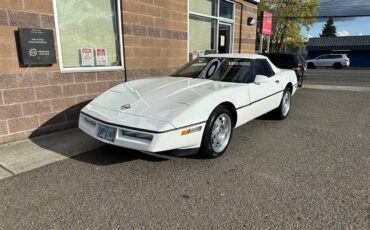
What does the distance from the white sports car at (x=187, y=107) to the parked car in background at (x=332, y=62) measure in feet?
95.8

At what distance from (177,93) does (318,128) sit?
311 centimetres

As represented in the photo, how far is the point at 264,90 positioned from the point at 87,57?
335cm

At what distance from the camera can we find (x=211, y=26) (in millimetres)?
9336

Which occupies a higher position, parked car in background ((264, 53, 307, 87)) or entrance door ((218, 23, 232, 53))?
entrance door ((218, 23, 232, 53))

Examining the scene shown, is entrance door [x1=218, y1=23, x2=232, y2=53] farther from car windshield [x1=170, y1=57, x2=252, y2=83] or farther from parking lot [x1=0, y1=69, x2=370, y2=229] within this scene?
parking lot [x1=0, y1=69, x2=370, y2=229]

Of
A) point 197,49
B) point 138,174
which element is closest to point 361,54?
point 197,49

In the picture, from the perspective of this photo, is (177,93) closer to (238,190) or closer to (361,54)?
(238,190)

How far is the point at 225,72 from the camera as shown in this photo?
15.3 ft

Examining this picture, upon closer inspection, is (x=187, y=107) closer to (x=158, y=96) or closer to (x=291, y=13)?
(x=158, y=96)

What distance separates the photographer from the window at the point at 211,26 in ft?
27.9

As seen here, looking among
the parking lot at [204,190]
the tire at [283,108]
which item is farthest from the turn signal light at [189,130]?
the tire at [283,108]

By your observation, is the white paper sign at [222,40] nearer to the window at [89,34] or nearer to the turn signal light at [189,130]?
the window at [89,34]

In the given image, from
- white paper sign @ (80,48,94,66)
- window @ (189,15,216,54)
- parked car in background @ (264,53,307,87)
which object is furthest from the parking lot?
parked car in background @ (264,53,307,87)

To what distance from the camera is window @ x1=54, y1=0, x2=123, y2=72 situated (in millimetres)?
5055
